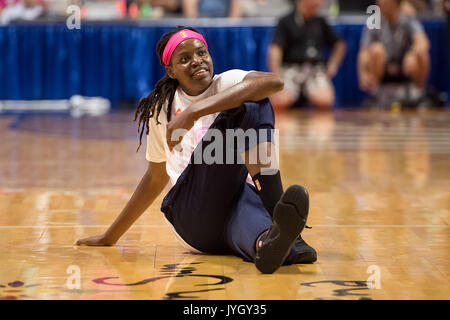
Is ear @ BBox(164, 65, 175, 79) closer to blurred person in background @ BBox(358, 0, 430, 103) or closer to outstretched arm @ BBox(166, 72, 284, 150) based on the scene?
outstretched arm @ BBox(166, 72, 284, 150)

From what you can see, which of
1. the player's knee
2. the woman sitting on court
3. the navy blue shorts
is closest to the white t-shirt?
the woman sitting on court

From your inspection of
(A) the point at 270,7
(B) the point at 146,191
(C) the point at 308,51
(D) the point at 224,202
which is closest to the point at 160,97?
(B) the point at 146,191

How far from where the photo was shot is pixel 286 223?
255 cm

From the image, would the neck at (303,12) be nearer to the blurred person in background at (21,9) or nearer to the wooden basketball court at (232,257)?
the wooden basketball court at (232,257)

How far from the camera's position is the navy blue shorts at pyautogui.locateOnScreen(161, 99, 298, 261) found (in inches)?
110

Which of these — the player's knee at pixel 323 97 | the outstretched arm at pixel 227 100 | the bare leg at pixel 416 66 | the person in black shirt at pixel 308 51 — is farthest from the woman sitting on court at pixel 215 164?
the bare leg at pixel 416 66

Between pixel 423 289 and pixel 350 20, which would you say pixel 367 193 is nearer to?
pixel 423 289

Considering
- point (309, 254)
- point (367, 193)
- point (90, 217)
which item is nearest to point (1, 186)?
point (90, 217)

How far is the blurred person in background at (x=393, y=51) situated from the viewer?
8859mm

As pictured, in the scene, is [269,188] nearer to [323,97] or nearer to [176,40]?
[176,40]

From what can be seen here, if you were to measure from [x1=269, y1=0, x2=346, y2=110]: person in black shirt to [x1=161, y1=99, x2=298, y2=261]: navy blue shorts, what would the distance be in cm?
600

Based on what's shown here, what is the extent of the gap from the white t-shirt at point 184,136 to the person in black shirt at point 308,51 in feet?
19.3

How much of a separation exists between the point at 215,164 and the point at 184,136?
219 millimetres

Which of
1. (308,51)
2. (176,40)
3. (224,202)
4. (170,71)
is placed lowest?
(224,202)
